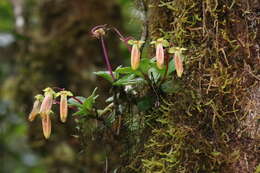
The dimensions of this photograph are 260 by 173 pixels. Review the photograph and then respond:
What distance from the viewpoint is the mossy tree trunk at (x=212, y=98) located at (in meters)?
1.26

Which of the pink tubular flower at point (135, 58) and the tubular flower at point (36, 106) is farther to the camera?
the tubular flower at point (36, 106)

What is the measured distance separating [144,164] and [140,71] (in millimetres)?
311

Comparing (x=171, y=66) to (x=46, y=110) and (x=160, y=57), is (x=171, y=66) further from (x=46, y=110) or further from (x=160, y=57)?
(x=46, y=110)

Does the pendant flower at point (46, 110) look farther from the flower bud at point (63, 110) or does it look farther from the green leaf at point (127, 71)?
the green leaf at point (127, 71)

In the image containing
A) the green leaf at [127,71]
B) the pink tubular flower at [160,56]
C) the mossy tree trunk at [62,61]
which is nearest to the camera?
the pink tubular flower at [160,56]

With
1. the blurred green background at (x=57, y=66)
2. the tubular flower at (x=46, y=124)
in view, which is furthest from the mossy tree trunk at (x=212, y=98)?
the blurred green background at (x=57, y=66)

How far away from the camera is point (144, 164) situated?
54.1 inches

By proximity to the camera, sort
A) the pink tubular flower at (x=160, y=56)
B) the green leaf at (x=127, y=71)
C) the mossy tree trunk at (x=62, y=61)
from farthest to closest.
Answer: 1. the mossy tree trunk at (x=62, y=61)
2. the green leaf at (x=127, y=71)
3. the pink tubular flower at (x=160, y=56)

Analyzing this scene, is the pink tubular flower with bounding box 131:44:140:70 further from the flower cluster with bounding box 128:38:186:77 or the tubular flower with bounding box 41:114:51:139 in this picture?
the tubular flower with bounding box 41:114:51:139

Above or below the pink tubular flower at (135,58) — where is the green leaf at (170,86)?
below

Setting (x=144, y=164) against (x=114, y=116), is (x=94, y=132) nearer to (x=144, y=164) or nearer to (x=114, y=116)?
(x=114, y=116)

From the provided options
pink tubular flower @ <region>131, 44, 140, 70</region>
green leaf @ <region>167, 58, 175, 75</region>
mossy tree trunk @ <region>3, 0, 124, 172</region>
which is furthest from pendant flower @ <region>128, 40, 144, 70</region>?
mossy tree trunk @ <region>3, 0, 124, 172</region>

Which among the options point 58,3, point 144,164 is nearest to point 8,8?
point 58,3

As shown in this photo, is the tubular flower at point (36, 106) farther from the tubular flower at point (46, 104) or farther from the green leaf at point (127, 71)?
the green leaf at point (127, 71)
